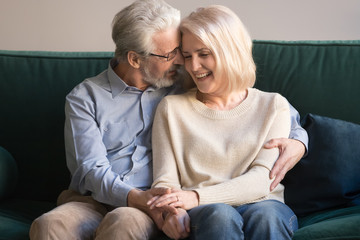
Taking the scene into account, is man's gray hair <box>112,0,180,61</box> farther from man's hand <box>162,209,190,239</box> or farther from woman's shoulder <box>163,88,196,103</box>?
man's hand <box>162,209,190,239</box>

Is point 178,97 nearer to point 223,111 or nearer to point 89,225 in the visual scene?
point 223,111

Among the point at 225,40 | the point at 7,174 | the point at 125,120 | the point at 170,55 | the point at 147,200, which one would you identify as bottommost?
the point at 7,174

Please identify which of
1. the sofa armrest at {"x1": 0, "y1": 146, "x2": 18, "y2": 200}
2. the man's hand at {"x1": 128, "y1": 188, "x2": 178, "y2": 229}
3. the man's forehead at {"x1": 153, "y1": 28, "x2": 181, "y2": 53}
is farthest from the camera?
the sofa armrest at {"x1": 0, "y1": 146, "x2": 18, "y2": 200}

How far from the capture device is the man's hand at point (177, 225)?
5.72 ft

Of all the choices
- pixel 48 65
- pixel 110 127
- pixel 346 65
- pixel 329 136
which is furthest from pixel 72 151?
pixel 346 65

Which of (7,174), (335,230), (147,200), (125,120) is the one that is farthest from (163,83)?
(335,230)

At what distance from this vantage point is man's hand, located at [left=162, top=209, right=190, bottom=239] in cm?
174

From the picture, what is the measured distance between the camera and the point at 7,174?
221 centimetres

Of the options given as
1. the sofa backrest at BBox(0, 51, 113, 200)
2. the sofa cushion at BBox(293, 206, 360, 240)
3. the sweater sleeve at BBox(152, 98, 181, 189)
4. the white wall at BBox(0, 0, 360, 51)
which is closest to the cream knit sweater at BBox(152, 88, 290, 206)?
the sweater sleeve at BBox(152, 98, 181, 189)

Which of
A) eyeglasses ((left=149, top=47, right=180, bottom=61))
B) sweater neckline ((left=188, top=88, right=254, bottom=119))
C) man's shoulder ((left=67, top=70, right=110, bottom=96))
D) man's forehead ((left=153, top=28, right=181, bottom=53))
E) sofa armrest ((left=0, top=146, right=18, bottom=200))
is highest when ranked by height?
man's forehead ((left=153, top=28, right=181, bottom=53))

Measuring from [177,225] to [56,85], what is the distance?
101 cm

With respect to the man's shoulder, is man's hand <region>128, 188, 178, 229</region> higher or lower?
lower

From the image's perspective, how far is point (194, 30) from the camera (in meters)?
1.96

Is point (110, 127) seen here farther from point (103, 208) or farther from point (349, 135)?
point (349, 135)
